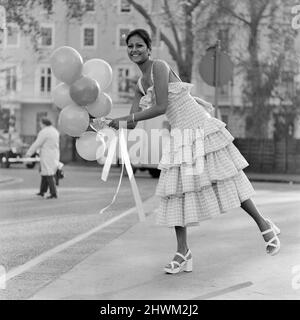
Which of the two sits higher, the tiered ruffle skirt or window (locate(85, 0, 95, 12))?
window (locate(85, 0, 95, 12))

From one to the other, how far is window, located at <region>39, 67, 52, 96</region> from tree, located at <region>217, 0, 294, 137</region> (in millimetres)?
17274

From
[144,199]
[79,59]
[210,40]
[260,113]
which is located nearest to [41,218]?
[144,199]

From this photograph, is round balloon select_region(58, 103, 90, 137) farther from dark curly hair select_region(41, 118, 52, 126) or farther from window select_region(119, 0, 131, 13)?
window select_region(119, 0, 131, 13)

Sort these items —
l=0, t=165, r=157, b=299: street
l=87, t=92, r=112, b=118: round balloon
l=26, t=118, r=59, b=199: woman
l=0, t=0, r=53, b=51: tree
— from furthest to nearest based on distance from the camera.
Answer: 1. l=0, t=0, r=53, b=51: tree
2. l=26, t=118, r=59, b=199: woman
3. l=87, t=92, r=112, b=118: round balloon
4. l=0, t=165, r=157, b=299: street

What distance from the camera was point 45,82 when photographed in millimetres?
42906

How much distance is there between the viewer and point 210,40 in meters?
23.9

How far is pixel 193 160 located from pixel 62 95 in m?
1.24

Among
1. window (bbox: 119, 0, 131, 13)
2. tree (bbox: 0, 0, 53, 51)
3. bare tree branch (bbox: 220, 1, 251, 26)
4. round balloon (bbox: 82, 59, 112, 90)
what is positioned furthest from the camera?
window (bbox: 119, 0, 131, 13)

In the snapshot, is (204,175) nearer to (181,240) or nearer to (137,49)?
(181,240)

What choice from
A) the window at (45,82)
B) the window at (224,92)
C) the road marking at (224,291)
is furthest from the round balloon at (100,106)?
the window at (45,82)

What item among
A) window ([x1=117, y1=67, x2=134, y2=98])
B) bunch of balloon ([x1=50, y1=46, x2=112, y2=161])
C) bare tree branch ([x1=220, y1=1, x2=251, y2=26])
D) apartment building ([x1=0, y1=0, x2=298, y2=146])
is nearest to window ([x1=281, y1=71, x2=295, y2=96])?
apartment building ([x1=0, y1=0, x2=298, y2=146])

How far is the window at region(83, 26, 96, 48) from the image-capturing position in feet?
110

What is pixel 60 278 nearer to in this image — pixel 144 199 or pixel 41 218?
pixel 41 218

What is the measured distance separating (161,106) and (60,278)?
4.40ft
